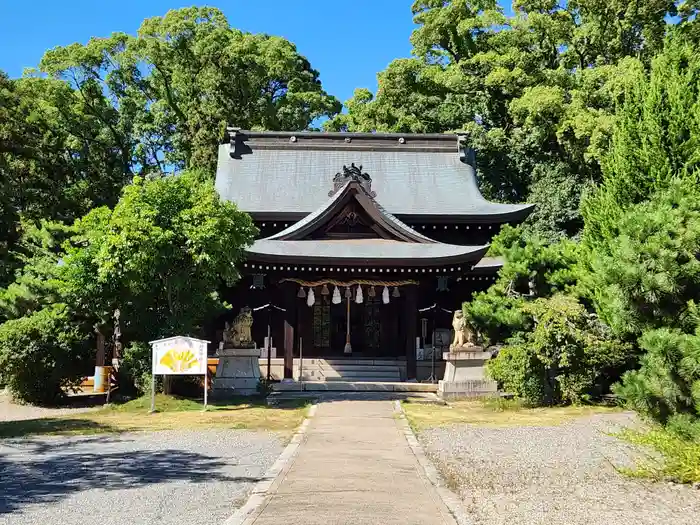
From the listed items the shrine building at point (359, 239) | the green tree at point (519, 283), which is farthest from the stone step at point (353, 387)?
the green tree at point (519, 283)

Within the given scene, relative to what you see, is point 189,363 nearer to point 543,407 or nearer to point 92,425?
point 92,425

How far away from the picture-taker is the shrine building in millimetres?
20672

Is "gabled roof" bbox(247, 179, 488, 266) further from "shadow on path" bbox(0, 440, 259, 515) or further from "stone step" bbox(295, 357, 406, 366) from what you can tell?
"shadow on path" bbox(0, 440, 259, 515)

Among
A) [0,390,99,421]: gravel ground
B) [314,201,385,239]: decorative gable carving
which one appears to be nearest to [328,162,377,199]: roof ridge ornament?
[314,201,385,239]: decorative gable carving

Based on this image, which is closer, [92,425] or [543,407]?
[92,425]

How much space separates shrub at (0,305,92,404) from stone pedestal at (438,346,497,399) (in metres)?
10.1

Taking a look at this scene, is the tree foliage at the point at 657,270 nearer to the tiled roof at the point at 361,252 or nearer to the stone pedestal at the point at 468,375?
the stone pedestal at the point at 468,375

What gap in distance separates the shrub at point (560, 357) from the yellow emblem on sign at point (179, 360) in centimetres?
748

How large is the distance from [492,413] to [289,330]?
808cm

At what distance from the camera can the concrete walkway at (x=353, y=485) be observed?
6149 millimetres

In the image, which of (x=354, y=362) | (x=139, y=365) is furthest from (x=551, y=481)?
(x=354, y=362)

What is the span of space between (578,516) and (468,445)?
441 cm

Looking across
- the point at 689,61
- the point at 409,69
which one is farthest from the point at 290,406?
the point at 409,69

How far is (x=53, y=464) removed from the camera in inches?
357
